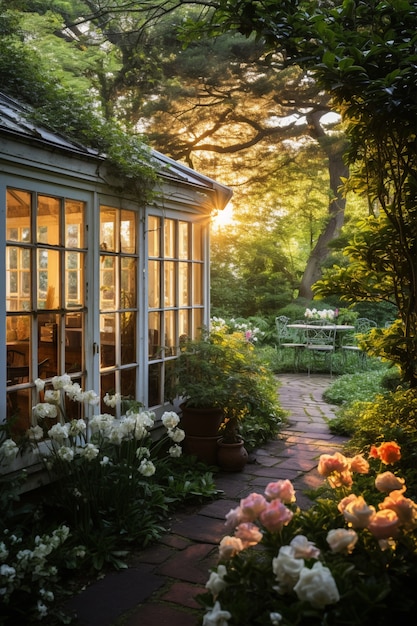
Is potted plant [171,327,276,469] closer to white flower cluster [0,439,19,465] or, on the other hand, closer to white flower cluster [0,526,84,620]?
white flower cluster [0,439,19,465]

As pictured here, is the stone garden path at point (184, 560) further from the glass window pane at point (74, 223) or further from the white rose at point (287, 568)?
the glass window pane at point (74, 223)

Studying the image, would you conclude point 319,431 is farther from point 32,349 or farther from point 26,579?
point 26,579

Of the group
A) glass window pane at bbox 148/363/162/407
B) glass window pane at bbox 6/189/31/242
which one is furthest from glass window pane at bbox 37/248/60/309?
glass window pane at bbox 148/363/162/407

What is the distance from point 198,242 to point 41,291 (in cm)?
233

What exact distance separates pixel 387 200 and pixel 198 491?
2574mm

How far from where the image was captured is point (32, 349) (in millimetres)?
3678

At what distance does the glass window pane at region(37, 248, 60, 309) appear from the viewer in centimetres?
379

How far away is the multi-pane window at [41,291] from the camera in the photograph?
3625 mm

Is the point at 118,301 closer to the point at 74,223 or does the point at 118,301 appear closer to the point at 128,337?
the point at 128,337

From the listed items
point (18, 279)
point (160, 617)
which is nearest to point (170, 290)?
point (18, 279)

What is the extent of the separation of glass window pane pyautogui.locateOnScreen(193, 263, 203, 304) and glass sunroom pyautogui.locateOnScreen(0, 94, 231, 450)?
0.82ft

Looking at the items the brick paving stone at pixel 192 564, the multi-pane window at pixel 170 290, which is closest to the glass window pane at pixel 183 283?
the multi-pane window at pixel 170 290

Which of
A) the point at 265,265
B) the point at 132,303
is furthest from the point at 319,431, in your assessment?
the point at 265,265

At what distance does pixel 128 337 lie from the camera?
15.4 feet
